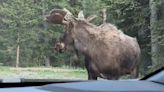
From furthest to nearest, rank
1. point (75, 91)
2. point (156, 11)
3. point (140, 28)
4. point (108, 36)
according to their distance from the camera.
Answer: point (140, 28), point (156, 11), point (108, 36), point (75, 91)

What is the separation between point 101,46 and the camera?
7.03 metres

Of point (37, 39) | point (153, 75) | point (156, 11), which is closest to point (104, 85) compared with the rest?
point (153, 75)

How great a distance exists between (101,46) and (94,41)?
0.11 metres

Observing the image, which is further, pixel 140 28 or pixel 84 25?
pixel 140 28

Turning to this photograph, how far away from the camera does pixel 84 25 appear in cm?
699

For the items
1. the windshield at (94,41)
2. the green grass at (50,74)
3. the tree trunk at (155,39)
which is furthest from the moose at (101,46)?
the tree trunk at (155,39)

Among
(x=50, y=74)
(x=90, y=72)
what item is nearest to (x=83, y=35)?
(x=90, y=72)

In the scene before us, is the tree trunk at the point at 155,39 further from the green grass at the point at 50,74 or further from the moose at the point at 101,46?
the green grass at the point at 50,74

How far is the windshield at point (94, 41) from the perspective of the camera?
6.96 metres

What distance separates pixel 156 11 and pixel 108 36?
2246 millimetres

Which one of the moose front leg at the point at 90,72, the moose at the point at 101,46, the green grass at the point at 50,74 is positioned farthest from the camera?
the green grass at the point at 50,74

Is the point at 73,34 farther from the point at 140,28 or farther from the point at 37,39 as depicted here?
the point at 37,39

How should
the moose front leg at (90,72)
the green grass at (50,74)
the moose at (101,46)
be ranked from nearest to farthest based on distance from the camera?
1. the moose front leg at (90,72)
2. the moose at (101,46)
3. the green grass at (50,74)

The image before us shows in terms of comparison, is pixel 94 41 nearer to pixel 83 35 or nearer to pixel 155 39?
pixel 83 35
